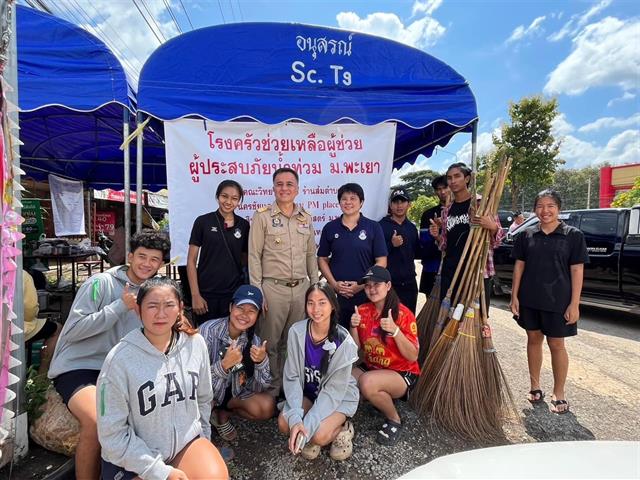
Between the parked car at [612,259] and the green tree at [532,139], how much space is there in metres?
11.7

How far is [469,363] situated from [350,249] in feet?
4.33

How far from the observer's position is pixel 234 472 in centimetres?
230

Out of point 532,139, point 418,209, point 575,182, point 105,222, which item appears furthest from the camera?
point 575,182

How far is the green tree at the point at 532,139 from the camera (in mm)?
16375

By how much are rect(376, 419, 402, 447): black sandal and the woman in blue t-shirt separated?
298 millimetres

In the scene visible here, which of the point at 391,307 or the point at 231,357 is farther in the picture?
the point at 391,307

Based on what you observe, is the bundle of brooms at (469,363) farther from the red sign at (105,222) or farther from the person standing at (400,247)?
the red sign at (105,222)

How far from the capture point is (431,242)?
12.8 ft

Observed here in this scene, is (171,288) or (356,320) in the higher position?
(171,288)

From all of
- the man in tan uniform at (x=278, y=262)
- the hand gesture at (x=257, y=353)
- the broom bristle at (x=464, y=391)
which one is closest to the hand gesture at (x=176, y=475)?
the hand gesture at (x=257, y=353)

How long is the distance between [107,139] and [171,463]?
6201 mm

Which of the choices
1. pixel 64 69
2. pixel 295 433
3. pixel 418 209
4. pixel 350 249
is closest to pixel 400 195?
pixel 350 249

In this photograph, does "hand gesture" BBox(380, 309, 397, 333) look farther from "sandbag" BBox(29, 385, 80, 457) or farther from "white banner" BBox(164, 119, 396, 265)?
"sandbag" BBox(29, 385, 80, 457)

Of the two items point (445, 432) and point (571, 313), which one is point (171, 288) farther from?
point (571, 313)
